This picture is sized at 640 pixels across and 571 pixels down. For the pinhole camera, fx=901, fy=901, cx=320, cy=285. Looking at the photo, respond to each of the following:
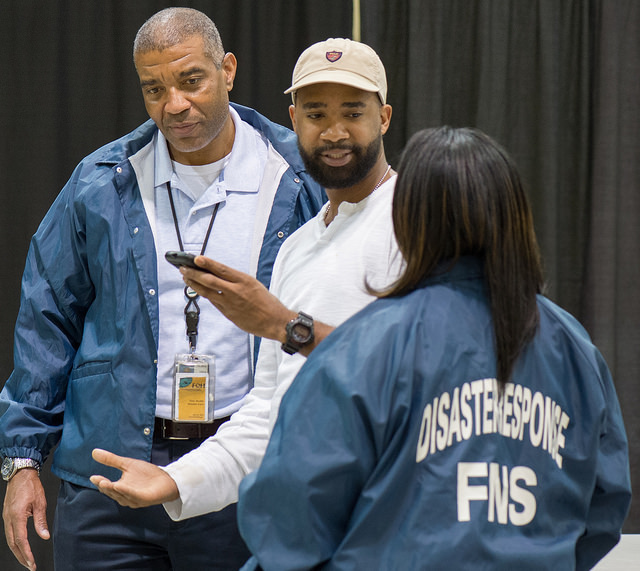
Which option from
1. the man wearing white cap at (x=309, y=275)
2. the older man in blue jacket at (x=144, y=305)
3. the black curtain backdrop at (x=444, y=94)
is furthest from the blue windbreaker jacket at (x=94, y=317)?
the black curtain backdrop at (x=444, y=94)

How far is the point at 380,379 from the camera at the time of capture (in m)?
1.06

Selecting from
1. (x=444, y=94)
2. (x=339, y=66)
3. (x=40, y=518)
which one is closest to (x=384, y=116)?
(x=339, y=66)

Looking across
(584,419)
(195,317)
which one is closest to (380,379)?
(584,419)

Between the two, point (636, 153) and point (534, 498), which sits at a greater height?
point (636, 153)

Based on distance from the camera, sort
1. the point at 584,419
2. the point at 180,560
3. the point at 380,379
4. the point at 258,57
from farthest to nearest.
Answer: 1. the point at 258,57
2. the point at 180,560
3. the point at 584,419
4. the point at 380,379

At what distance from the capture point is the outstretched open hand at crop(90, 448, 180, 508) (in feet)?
4.65

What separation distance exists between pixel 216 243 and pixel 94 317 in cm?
31

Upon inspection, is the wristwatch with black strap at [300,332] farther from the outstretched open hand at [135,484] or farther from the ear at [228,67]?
the ear at [228,67]

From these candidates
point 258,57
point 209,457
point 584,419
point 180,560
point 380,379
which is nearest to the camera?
point 380,379

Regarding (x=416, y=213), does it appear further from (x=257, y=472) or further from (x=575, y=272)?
(x=575, y=272)

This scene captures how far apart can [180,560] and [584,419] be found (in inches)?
39.3

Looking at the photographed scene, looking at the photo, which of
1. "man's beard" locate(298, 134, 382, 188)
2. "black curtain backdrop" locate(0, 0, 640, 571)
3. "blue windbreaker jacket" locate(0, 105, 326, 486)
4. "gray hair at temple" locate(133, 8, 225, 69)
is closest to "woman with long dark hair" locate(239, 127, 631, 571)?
"man's beard" locate(298, 134, 382, 188)

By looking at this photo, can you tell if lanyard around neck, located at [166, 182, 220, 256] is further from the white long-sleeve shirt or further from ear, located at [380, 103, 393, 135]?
ear, located at [380, 103, 393, 135]

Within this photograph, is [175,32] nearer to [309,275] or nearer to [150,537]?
[309,275]
